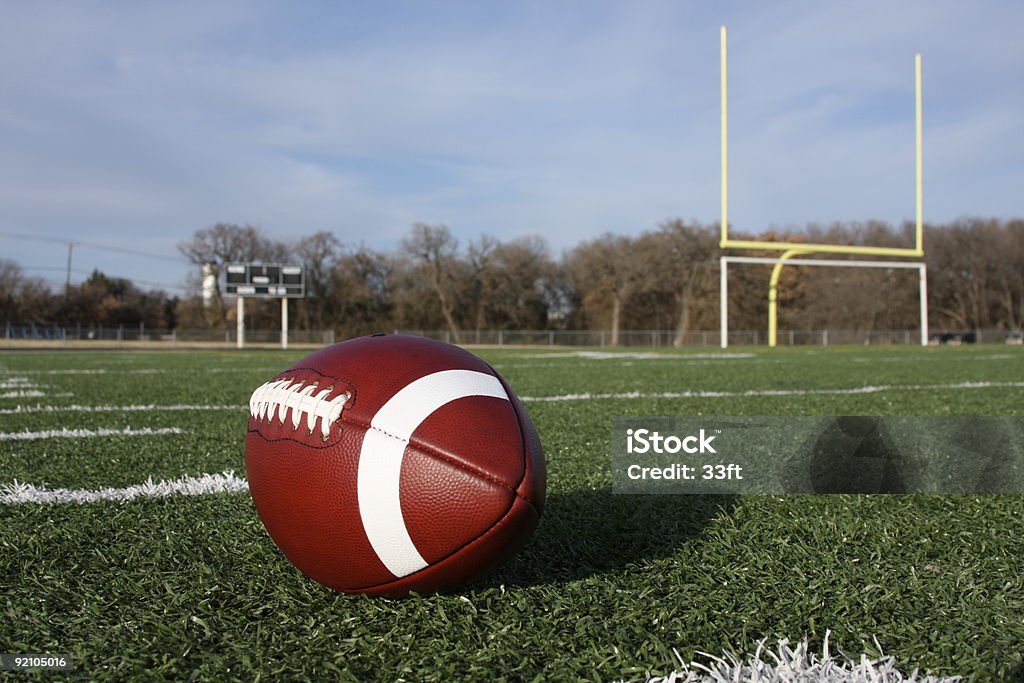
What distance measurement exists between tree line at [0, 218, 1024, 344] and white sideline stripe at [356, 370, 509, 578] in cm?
4009

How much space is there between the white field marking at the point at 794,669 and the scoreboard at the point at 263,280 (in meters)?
25.1

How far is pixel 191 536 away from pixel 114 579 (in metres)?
0.32

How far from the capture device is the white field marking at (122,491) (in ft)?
8.07

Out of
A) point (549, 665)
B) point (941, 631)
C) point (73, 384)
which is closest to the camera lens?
point (549, 665)

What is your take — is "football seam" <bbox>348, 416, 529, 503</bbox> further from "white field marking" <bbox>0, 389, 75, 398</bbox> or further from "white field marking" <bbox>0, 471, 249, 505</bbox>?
"white field marking" <bbox>0, 389, 75, 398</bbox>

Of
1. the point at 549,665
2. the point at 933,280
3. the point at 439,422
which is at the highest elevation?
the point at 933,280

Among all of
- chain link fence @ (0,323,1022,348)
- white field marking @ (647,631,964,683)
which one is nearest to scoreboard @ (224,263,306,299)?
chain link fence @ (0,323,1022,348)

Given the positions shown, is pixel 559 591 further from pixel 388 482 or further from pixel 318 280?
pixel 318 280

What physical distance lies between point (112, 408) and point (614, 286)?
39.5 metres

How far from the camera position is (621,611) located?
4.99 feet

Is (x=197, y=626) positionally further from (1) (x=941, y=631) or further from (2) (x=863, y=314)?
(2) (x=863, y=314)

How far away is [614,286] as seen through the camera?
43.6 m

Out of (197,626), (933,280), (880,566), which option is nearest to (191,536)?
(197,626)

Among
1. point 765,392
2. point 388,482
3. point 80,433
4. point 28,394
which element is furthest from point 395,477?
point 28,394
